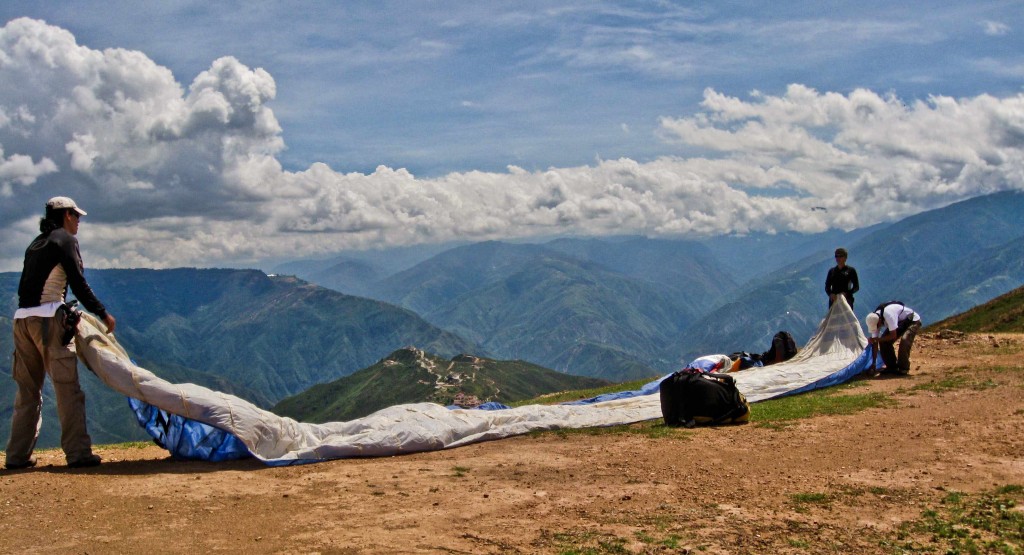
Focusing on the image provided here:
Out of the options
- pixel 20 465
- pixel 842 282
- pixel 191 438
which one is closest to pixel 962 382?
pixel 842 282

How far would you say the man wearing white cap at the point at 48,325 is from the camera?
12.8m

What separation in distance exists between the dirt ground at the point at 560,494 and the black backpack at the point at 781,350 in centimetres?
1061

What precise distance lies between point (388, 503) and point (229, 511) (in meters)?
2.26

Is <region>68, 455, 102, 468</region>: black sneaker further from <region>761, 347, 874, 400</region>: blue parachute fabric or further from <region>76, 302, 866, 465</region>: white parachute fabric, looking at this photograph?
<region>761, 347, 874, 400</region>: blue parachute fabric

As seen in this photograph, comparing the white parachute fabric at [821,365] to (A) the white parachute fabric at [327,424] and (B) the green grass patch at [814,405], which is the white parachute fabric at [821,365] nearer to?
(B) the green grass patch at [814,405]

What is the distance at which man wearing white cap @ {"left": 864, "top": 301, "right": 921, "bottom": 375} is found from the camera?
2428cm

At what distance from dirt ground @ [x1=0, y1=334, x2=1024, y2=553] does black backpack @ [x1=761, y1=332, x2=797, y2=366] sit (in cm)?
1061

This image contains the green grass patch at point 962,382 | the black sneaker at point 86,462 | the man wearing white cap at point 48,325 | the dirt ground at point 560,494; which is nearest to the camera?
the dirt ground at point 560,494

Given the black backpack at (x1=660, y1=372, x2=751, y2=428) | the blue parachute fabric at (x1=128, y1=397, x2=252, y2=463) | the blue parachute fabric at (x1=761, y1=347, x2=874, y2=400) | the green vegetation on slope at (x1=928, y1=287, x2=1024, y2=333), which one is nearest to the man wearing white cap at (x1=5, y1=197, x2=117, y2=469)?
the blue parachute fabric at (x1=128, y1=397, x2=252, y2=463)

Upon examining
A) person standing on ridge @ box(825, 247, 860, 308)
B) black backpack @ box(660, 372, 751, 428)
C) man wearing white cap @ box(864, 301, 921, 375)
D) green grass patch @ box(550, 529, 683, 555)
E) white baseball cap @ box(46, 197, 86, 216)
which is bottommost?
green grass patch @ box(550, 529, 683, 555)

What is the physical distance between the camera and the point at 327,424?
16.8 m

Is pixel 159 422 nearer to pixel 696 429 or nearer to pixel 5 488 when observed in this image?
pixel 5 488

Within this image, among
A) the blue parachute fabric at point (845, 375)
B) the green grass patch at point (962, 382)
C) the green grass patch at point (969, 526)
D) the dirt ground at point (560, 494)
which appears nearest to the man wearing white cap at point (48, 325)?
the dirt ground at point (560, 494)

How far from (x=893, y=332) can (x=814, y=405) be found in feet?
20.1
